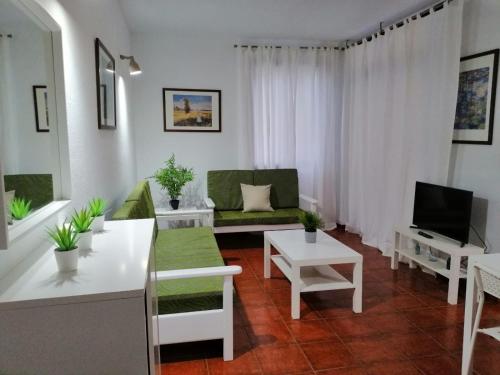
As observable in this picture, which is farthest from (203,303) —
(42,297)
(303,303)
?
(42,297)

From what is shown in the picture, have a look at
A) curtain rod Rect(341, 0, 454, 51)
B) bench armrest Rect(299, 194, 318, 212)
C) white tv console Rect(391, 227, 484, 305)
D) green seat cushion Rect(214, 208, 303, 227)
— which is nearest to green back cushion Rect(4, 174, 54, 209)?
green seat cushion Rect(214, 208, 303, 227)

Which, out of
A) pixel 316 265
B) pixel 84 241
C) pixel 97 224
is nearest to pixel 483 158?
pixel 316 265

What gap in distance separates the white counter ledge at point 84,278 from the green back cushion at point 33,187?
19 centimetres

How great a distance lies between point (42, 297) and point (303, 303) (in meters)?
2.36

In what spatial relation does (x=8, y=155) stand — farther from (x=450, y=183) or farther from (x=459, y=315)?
(x=450, y=183)

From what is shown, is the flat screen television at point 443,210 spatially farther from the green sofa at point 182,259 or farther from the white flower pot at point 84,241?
the white flower pot at point 84,241

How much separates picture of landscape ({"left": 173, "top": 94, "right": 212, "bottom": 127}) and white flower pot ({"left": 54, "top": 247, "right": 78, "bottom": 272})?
3.89 m

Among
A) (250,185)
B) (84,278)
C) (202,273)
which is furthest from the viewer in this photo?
(250,185)

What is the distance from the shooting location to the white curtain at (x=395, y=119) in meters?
3.44

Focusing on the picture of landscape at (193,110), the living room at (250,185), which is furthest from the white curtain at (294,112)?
the picture of landscape at (193,110)

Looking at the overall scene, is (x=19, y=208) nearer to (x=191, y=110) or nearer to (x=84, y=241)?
(x=84, y=241)

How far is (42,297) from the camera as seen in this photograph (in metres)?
0.96

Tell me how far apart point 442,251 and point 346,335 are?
130 cm

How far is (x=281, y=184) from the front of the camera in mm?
4891
